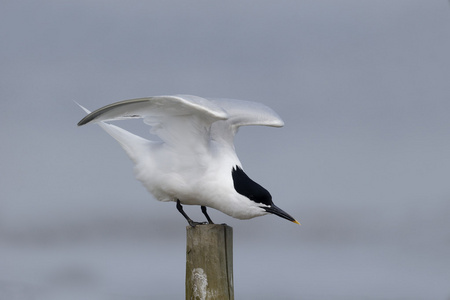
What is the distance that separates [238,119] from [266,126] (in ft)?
1.33

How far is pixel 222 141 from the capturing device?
8.45 metres

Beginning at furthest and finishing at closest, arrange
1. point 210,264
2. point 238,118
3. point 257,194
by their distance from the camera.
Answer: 1. point 238,118
2. point 257,194
3. point 210,264

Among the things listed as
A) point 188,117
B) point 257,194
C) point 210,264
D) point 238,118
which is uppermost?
point 238,118

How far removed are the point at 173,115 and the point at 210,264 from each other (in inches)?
57.6

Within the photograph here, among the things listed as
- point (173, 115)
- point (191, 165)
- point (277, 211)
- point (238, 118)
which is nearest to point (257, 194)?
point (277, 211)

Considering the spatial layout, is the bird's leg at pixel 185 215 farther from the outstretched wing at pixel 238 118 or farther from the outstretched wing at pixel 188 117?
the outstretched wing at pixel 238 118

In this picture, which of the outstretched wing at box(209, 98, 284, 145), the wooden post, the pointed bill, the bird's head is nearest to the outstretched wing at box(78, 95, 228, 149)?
the bird's head

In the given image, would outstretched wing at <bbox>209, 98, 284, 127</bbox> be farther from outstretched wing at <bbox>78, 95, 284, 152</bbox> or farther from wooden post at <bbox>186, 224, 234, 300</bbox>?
wooden post at <bbox>186, 224, 234, 300</bbox>

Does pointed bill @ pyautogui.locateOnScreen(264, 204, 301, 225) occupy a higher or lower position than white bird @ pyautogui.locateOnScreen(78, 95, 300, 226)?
lower

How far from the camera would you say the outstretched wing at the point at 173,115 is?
7.26 m

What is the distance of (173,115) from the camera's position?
7.76m

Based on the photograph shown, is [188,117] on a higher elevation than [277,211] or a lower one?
higher

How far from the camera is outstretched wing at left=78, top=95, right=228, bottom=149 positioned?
726 centimetres

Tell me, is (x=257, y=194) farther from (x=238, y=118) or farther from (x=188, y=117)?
(x=238, y=118)
